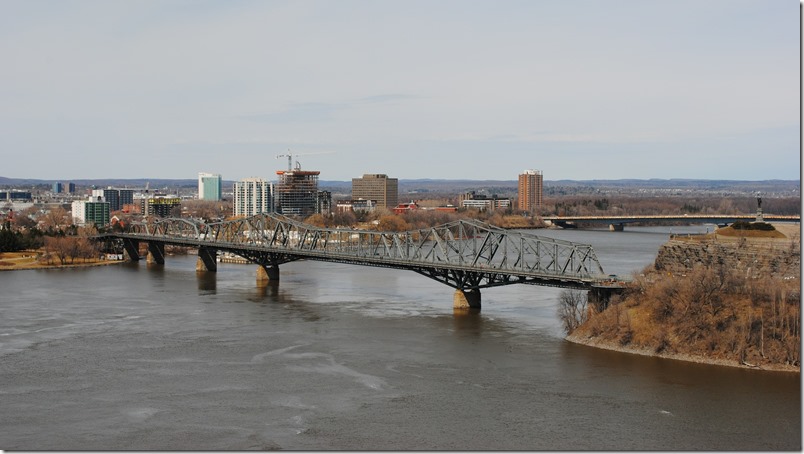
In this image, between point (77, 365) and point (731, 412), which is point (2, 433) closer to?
point (77, 365)

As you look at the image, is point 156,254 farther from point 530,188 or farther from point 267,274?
point 530,188

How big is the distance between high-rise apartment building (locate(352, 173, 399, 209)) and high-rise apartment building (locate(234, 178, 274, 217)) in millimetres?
31650

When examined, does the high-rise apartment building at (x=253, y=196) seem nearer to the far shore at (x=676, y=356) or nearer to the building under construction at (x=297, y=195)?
the building under construction at (x=297, y=195)

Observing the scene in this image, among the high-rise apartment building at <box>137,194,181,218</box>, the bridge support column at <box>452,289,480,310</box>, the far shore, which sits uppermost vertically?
the high-rise apartment building at <box>137,194,181,218</box>

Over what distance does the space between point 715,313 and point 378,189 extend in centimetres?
15503

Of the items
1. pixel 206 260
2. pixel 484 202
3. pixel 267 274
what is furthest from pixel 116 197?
pixel 267 274

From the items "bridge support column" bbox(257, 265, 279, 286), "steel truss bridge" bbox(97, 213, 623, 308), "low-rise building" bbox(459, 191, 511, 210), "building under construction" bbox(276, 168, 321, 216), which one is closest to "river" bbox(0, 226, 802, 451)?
"steel truss bridge" bbox(97, 213, 623, 308)

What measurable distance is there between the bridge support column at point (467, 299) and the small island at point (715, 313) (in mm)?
6108

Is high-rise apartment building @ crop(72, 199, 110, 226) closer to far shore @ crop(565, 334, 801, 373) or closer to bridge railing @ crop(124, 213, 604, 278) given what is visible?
bridge railing @ crop(124, 213, 604, 278)

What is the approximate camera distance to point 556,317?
41.6 m

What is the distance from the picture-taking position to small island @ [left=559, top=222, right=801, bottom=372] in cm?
3142

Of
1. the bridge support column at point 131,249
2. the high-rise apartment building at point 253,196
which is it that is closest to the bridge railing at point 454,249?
the bridge support column at point 131,249

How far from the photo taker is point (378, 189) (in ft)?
614

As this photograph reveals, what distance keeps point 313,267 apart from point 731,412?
47.6 meters
